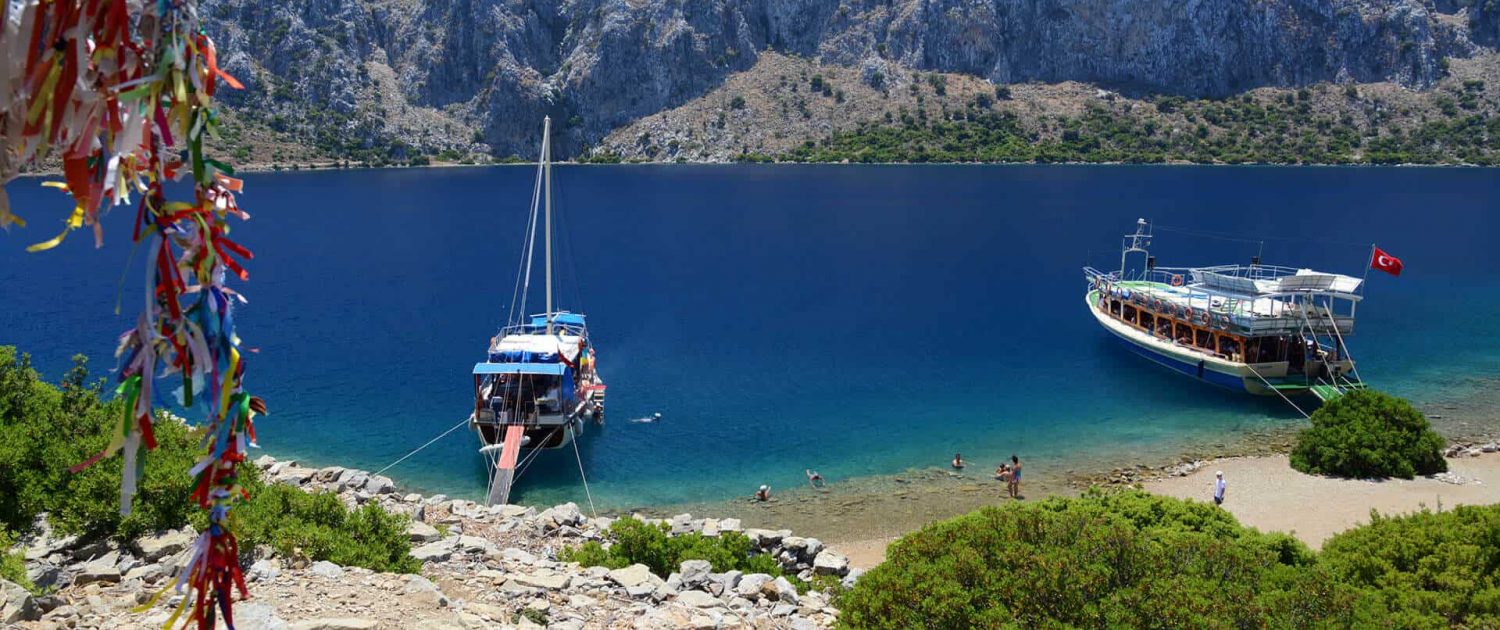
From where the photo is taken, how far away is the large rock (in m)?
20.1

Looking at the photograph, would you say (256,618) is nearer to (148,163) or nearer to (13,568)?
(13,568)

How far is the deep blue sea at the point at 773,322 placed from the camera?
1687 inches

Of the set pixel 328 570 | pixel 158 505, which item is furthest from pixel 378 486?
pixel 328 570

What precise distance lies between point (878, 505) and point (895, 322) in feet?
106

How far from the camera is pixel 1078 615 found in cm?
1620

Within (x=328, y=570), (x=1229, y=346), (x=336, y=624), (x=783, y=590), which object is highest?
(x=336, y=624)

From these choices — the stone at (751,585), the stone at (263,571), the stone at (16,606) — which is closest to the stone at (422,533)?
the stone at (263,571)

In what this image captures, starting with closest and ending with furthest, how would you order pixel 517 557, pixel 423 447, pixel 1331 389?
pixel 517 557 < pixel 423 447 < pixel 1331 389

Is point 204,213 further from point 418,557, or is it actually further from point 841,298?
point 841,298

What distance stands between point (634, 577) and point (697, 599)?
1.59 meters

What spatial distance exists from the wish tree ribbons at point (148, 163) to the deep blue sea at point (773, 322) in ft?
104

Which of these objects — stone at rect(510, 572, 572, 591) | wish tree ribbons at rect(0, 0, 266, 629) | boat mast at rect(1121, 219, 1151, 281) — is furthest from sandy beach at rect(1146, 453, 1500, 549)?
wish tree ribbons at rect(0, 0, 266, 629)

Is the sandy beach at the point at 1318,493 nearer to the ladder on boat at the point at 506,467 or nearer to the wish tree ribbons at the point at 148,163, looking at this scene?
the ladder on boat at the point at 506,467

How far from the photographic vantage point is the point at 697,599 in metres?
19.8
